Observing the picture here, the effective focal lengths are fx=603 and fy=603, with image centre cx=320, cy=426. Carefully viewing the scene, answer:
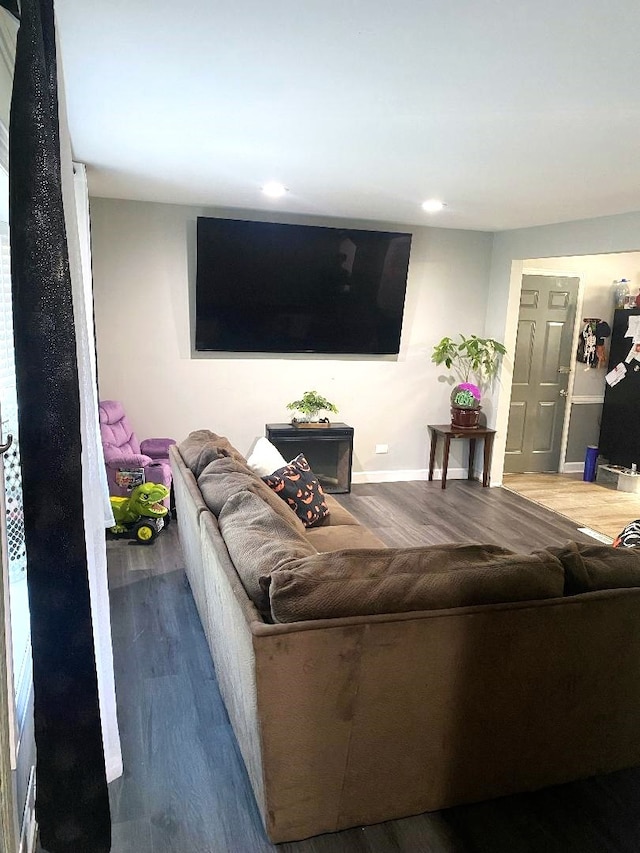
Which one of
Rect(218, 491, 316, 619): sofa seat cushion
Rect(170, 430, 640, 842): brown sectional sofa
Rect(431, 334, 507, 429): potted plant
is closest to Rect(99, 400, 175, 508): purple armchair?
Rect(218, 491, 316, 619): sofa seat cushion

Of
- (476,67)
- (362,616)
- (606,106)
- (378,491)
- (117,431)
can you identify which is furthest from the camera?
(378,491)

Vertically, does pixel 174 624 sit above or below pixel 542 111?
below

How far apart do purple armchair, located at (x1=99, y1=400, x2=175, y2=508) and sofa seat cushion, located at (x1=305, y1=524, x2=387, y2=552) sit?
1545mm

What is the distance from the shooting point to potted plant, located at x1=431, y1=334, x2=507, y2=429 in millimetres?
5637

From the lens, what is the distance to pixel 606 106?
2199mm

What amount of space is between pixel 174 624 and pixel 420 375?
11.8ft

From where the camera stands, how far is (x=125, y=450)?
178 inches

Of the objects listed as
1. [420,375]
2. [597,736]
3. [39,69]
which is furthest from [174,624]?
[420,375]

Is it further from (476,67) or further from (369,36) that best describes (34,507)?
(476,67)

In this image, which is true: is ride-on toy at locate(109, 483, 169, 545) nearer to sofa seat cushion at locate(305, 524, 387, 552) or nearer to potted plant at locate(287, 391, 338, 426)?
sofa seat cushion at locate(305, 524, 387, 552)

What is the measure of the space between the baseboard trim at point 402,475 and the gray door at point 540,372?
670 mm

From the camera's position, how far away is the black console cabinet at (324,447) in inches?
207

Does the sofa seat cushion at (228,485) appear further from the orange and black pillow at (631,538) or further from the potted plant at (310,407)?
the potted plant at (310,407)

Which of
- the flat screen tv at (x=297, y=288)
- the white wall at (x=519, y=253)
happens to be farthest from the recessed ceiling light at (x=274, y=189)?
the white wall at (x=519, y=253)
